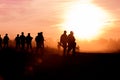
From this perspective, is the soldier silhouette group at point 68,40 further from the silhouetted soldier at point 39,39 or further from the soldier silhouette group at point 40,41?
the silhouetted soldier at point 39,39

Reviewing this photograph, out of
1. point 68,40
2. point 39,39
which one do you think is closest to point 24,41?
point 39,39

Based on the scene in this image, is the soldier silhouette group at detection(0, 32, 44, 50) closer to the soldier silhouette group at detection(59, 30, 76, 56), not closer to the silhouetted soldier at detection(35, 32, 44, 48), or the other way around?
the silhouetted soldier at detection(35, 32, 44, 48)

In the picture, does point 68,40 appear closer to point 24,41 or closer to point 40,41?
point 40,41

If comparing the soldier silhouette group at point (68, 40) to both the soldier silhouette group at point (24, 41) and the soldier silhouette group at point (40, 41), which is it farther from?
the soldier silhouette group at point (24, 41)

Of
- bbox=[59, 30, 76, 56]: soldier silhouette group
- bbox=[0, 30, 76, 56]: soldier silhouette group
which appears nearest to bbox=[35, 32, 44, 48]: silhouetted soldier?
bbox=[0, 30, 76, 56]: soldier silhouette group

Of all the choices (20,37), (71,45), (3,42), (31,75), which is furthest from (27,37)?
(31,75)

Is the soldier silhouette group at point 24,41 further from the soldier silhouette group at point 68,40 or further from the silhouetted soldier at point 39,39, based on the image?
the soldier silhouette group at point 68,40

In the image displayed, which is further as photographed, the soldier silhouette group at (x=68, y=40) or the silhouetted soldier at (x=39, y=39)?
the silhouetted soldier at (x=39, y=39)

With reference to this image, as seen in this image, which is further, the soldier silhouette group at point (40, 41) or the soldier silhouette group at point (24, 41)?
the soldier silhouette group at point (24, 41)

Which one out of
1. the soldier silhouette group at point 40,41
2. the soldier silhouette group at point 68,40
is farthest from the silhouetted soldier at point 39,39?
the soldier silhouette group at point 68,40

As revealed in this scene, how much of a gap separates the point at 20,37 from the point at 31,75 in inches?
898

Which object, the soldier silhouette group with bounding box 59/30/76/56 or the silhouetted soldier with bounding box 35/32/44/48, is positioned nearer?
the soldier silhouette group with bounding box 59/30/76/56

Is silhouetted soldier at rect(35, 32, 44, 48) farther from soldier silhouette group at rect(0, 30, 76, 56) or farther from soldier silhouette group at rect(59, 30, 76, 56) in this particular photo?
soldier silhouette group at rect(59, 30, 76, 56)

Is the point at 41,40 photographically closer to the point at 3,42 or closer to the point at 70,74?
the point at 3,42
